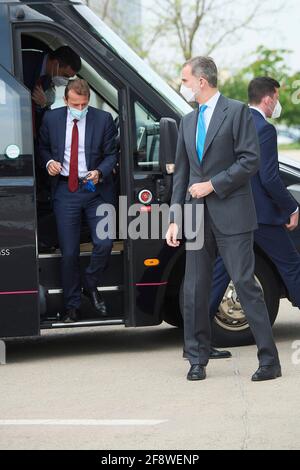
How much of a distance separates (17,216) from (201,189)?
58.0 inches

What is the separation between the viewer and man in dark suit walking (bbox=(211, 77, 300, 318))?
8234 millimetres

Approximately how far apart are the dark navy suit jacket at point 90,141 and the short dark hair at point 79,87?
0.47 ft

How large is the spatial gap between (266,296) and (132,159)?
1.38 m

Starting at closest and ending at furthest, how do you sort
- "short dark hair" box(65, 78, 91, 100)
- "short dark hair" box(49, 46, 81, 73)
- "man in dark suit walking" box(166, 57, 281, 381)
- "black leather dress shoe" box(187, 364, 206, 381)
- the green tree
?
"man in dark suit walking" box(166, 57, 281, 381), "black leather dress shoe" box(187, 364, 206, 381), "short dark hair" box(65, 78, 91, 100), "short dark hair" box(49, 46, 81, 73), the green tree

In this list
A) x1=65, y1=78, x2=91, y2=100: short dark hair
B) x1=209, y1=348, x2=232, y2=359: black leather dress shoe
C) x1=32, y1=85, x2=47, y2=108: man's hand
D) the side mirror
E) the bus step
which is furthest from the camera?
x1=32, y1=85, x2=47, y2=108: man's hand

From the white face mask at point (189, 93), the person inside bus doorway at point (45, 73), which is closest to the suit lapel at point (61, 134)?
the person inside bus doorway at point (45, 73)

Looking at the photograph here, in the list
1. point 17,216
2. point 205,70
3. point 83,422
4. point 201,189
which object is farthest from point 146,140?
point 83,422

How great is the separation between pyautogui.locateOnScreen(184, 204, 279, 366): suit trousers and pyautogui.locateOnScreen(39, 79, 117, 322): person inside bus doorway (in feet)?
3.46

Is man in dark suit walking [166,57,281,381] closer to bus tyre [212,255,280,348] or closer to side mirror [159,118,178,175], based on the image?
side mirror [159,118,178,175]

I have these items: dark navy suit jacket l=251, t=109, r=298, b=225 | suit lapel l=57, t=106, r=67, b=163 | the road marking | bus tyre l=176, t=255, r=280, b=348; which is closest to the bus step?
bus tyre l=176, t=255, r=280, b=348

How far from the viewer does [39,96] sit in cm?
897

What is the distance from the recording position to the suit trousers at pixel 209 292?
745 centimetres
